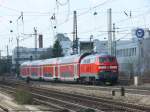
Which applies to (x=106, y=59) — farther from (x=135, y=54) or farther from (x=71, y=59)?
(x=135, y=54)

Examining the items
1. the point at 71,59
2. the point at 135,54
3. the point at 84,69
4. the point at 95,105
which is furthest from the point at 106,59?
the point at 135,54

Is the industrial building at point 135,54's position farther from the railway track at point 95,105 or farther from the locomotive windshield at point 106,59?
the railway track at point 95,105

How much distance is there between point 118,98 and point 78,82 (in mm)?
26522

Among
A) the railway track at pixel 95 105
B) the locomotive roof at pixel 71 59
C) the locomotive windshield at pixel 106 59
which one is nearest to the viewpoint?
the railway track at pixel 95 105

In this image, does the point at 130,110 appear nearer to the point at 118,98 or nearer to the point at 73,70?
the point at 118,98

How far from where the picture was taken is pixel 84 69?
188 feet

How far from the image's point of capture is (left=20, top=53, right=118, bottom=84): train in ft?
177

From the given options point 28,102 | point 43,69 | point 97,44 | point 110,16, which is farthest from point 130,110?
point 97,44

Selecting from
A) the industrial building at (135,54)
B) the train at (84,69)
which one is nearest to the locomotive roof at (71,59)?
the train at (84,69)

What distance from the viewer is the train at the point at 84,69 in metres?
54.0

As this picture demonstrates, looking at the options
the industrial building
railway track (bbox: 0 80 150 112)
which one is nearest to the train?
railway track (bbox: 0 80 150 112)

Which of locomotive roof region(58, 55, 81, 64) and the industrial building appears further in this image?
the industrial building

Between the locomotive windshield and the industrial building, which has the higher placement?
the industrial building

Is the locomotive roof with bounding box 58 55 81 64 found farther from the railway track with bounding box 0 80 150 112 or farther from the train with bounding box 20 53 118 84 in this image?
the railway track with bounding box 0 80 150 112
